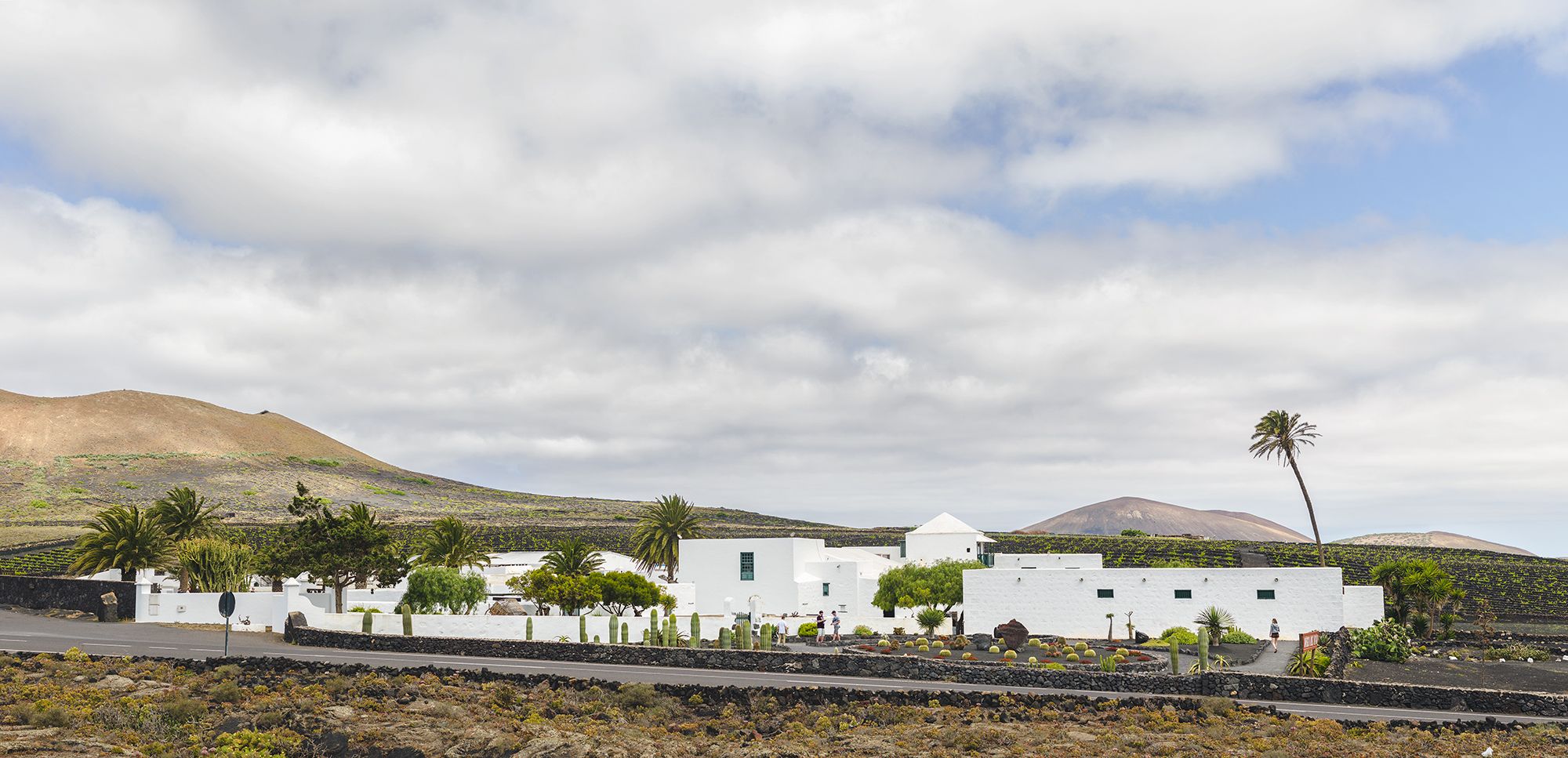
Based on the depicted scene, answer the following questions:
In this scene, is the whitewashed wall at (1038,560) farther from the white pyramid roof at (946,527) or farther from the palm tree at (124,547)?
the palm tree at (124,547)

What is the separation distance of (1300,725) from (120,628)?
145 ft

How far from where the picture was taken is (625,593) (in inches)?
2158

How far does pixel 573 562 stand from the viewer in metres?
63.7

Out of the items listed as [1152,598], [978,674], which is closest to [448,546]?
[1152,598]

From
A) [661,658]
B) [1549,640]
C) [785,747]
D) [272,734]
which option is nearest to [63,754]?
[272,734]

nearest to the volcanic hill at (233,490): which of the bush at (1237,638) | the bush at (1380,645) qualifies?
the bush at (1237,638)

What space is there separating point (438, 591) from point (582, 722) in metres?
28.8

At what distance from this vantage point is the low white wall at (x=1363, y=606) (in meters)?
58.1

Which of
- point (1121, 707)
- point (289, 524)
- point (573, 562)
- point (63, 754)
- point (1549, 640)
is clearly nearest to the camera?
point (63, 754)

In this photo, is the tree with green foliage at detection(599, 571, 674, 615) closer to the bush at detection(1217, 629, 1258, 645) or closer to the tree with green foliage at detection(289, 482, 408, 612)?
the tree with green foliage at detection(289, 482, 408, 612)

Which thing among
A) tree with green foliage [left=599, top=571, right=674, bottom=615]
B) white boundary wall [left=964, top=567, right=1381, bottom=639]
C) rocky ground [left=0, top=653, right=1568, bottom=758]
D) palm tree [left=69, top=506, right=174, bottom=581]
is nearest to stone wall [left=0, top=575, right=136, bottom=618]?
palm tree [left=69, top=506, right=174, bottom=581]

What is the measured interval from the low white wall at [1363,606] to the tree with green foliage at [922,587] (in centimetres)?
1929

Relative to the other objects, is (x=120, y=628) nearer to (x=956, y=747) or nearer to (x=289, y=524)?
(x=956, y=747)

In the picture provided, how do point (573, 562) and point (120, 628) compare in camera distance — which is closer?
point (120, 628)
